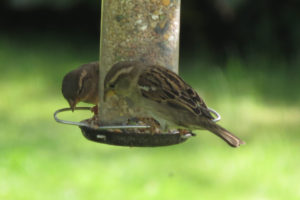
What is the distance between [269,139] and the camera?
7688 mm

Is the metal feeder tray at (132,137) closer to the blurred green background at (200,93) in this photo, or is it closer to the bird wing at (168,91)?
the bird wing at (168,91)

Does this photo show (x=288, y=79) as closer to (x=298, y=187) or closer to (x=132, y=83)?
(x=298, y=187)

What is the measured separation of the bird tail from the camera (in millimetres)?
3660

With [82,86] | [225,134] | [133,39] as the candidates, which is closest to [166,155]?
[82,86]

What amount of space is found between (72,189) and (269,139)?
232 centimetres

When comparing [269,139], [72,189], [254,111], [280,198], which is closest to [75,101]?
[72,189]

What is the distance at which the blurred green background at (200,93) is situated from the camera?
6688 mm

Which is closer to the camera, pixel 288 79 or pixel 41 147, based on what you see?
pixel 41 147

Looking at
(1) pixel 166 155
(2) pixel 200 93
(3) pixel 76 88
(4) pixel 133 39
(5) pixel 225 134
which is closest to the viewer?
(5) pixel 225 134

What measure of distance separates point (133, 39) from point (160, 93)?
17.6 inches

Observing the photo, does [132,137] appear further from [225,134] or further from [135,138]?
[225,134]

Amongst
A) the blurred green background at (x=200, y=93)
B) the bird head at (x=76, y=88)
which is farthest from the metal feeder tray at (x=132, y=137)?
the blurred green background at (x=200, y=93)

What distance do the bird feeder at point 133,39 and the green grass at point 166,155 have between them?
2.20 meters

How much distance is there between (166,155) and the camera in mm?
7391
